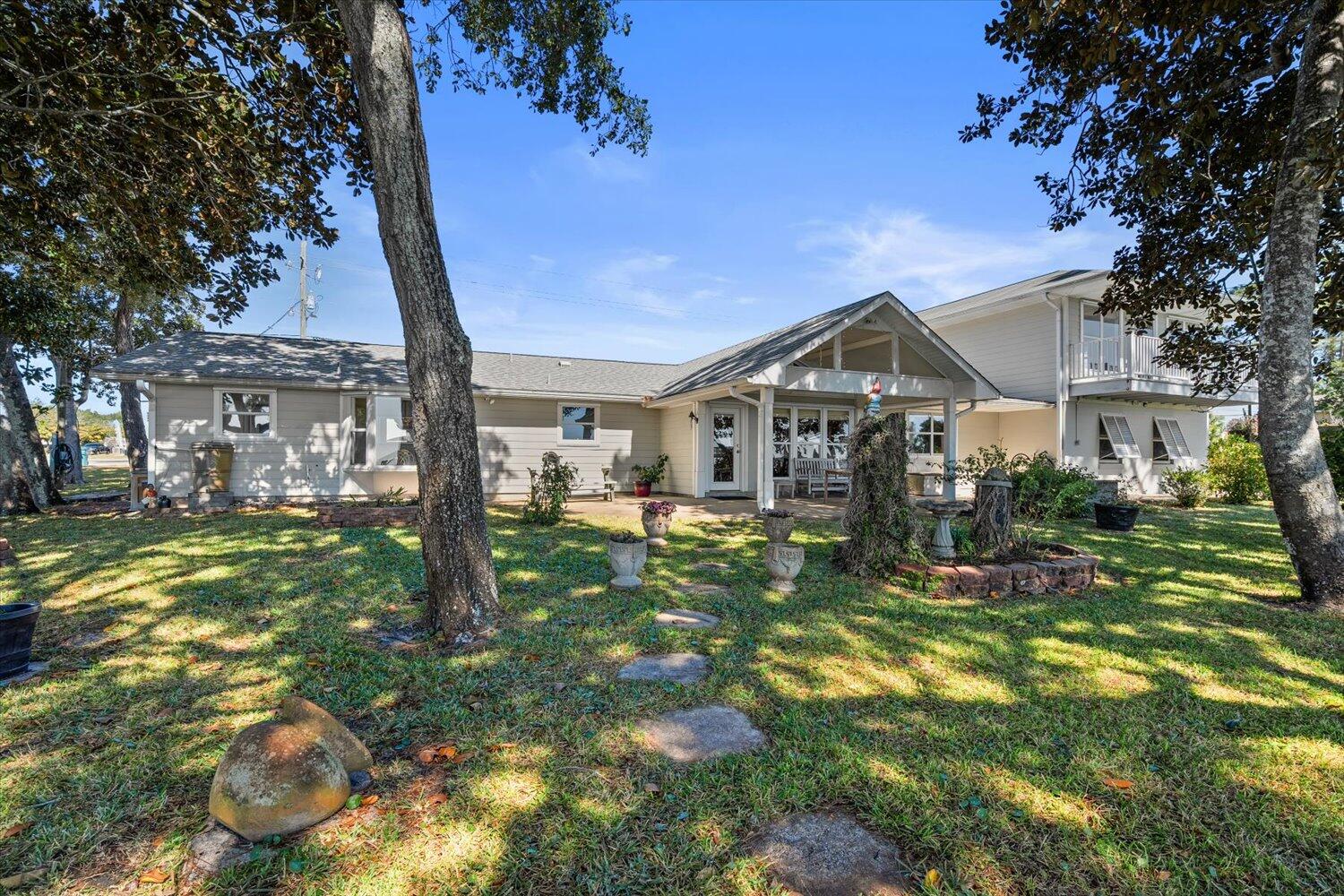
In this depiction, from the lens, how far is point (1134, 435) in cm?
1723

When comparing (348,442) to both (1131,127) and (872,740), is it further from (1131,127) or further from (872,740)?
(1131,127)

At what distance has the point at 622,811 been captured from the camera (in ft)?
7.54

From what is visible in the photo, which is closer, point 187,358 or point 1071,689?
point 1071,689

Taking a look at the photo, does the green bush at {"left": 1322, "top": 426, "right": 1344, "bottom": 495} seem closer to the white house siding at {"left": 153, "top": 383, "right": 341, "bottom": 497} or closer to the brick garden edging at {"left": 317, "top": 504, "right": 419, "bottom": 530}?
the brick garden edging at {"left": 317, "top": 504, "right": 419, "bottom": 530}

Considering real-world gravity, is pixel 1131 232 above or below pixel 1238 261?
above

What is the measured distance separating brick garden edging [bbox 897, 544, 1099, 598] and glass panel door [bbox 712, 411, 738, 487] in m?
9.46

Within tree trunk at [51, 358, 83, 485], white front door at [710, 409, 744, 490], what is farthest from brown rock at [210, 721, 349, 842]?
tree trunk at [51, 358, 83, 485]

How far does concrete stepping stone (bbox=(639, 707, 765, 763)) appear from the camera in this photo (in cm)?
277

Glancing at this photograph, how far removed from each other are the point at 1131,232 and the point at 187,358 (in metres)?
17.6

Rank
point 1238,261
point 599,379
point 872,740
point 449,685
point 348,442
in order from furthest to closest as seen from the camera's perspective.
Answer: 1. point 599,379
2. point 348,442
3. point 1238,261
4. point 449,685
5. point 872,740

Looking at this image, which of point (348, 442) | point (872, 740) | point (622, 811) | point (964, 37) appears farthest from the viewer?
point (348, 442)

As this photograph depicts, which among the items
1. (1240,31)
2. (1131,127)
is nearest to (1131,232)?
(1131,127)

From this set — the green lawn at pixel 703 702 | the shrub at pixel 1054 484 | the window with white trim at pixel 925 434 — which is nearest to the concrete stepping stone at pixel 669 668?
the green lawn at pixel 703 702

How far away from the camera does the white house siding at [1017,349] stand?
51.0 ft
